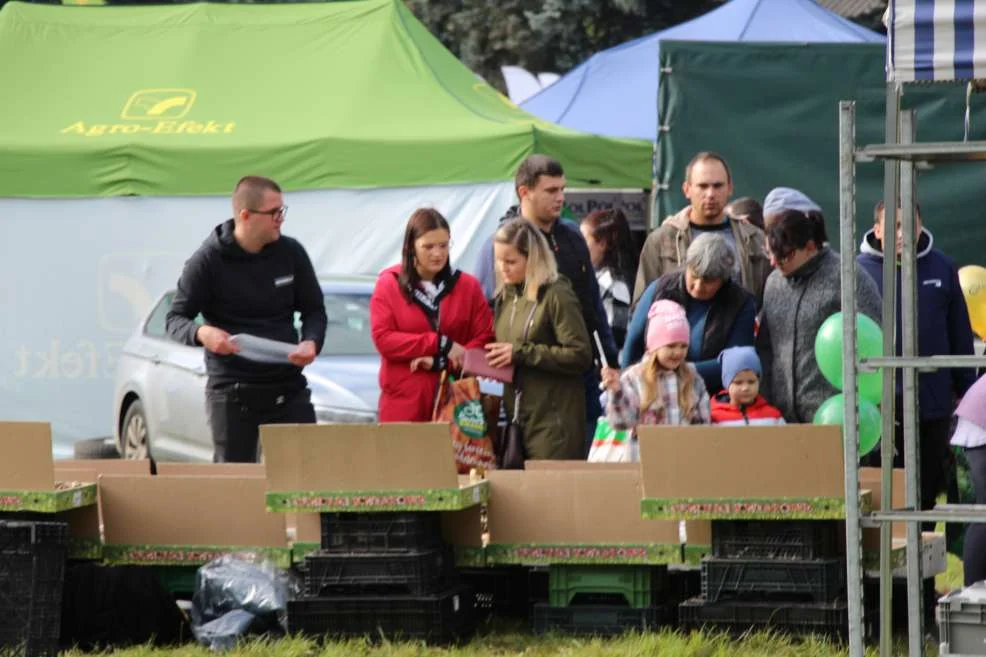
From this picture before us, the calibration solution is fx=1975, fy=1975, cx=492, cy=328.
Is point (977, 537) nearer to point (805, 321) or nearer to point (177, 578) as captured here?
point (805, 321)

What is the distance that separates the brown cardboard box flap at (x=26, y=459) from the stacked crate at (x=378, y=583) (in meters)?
1.06

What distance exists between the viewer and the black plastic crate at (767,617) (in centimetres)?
698

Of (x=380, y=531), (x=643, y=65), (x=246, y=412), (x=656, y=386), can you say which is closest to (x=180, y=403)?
(x=246, y=412)

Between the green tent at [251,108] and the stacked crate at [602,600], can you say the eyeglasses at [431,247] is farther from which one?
the green tent at [251,108]

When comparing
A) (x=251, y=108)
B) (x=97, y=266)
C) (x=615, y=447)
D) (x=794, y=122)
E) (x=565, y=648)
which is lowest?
(x=565, y=648)

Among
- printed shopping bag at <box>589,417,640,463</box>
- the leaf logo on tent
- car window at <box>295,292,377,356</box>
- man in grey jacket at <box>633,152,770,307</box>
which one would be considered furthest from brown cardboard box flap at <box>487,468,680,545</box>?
the leaf logo on tent

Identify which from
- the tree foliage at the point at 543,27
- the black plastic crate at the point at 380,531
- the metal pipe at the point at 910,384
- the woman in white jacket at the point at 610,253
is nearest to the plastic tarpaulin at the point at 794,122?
the woman in white jacket at the point at 610,253

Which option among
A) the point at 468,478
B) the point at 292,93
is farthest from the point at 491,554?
the point at 292,93

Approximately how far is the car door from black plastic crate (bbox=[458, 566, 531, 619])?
4.55 meters

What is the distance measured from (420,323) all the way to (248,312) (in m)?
0.79

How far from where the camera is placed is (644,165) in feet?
50.7

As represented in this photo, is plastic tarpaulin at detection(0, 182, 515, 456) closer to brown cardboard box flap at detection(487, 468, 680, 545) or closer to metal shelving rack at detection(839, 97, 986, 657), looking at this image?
brown cardboard box flap at detection(487, 468, 680, 545)

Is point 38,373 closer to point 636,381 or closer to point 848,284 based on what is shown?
point 636,381

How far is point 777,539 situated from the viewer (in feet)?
23.2
